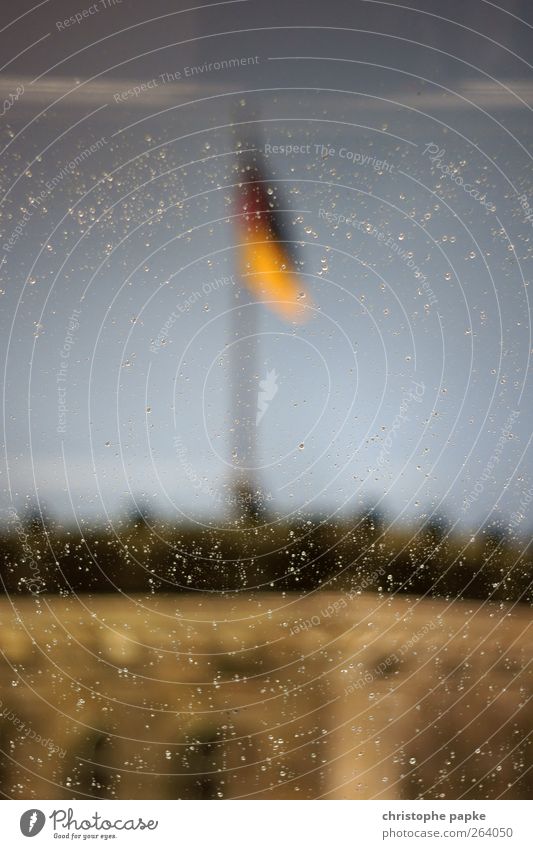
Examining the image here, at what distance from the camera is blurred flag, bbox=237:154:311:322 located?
798mm

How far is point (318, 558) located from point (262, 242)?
31 cm

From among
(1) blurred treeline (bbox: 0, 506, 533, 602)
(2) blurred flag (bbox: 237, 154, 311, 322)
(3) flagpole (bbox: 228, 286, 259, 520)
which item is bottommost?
(1) blurred treeline (bbox: 0, 506, 533, 602)

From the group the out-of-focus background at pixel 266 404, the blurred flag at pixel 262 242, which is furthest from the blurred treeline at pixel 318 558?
the blurred flag at pixel 262 242

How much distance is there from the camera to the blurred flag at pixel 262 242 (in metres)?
0.80

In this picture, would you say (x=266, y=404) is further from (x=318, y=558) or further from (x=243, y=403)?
(x=318, y=558)

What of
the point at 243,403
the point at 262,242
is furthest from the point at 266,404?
the point at 262,242

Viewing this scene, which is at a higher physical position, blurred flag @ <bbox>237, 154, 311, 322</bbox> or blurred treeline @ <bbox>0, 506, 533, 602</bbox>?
blurred flag @ <bbox>237, 154, 311, 322</bbox>

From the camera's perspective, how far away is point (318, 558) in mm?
803

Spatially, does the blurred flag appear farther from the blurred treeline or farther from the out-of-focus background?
the blurred treeline

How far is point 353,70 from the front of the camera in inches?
31.6

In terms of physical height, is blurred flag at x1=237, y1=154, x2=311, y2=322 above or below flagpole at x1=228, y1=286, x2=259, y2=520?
above

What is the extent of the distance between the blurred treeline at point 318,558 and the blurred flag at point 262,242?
23 cm

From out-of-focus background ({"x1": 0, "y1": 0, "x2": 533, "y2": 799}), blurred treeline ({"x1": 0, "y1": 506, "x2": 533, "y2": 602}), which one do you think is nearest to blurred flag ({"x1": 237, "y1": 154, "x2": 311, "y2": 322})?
out-of-focus background ({"x1": 0, "y1": 0, "x2": 533, "y2": 799})

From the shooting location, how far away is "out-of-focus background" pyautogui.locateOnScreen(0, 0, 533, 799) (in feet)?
2.61
